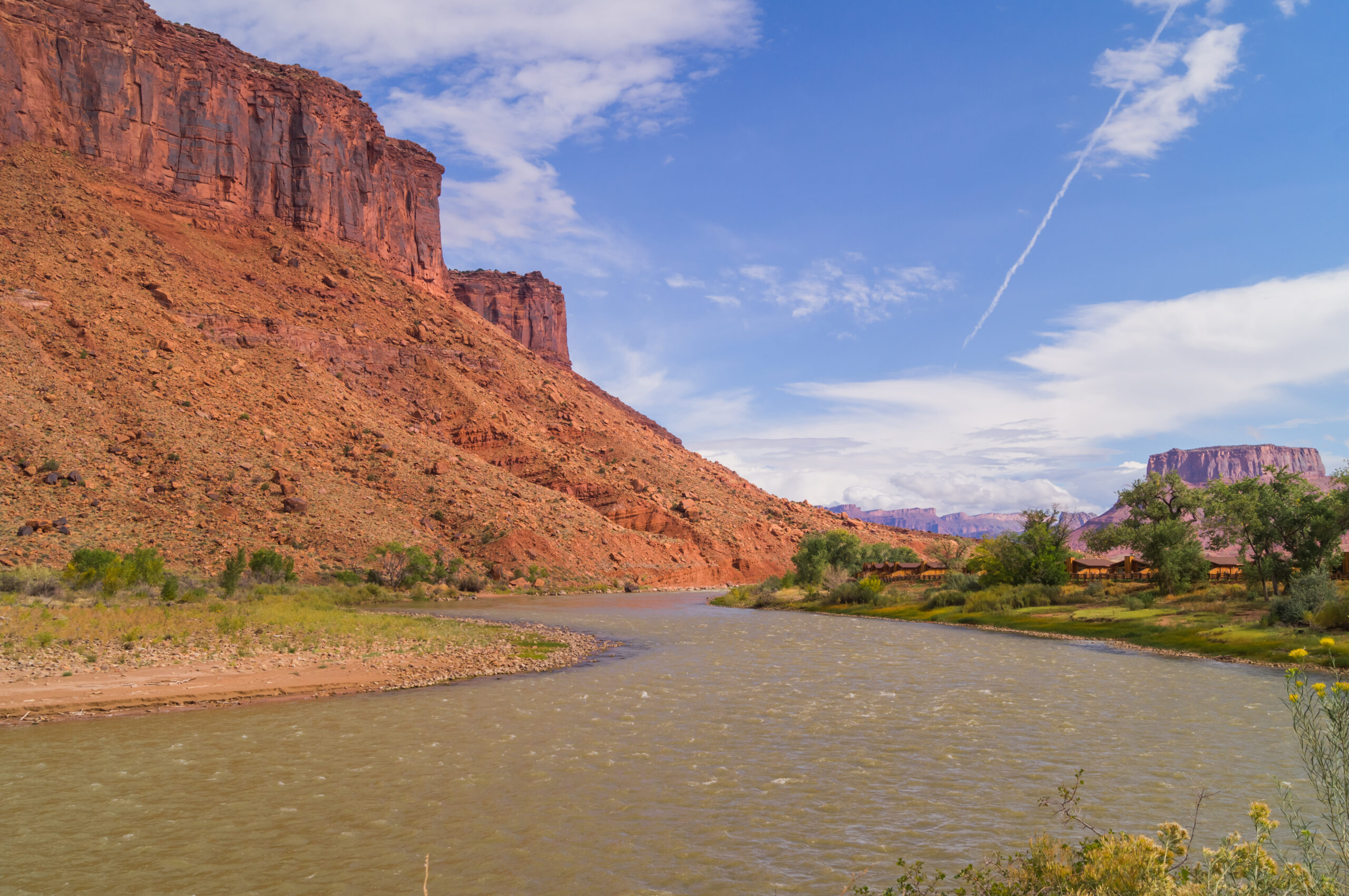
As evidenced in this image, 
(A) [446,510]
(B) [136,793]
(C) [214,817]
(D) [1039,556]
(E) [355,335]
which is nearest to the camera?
(C) [214,817]

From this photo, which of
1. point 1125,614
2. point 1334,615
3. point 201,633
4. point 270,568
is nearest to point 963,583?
point 1125,614

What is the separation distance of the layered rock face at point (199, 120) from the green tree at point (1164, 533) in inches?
3644

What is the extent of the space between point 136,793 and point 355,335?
265 ft

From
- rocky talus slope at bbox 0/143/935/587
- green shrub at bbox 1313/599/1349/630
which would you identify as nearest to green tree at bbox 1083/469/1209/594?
green shrub at bbox 1313/599/1349/630

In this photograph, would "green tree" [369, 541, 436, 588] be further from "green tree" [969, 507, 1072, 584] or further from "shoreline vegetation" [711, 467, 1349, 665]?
"green tree" [969, 507, 1072, 584]

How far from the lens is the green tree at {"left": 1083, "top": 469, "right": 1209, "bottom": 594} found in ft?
139

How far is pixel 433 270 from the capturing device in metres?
115

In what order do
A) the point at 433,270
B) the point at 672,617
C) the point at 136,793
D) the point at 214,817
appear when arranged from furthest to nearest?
1. the point at 433,270
2. the point at 672,617
3. the point at 136,793
4. the point at 214,817

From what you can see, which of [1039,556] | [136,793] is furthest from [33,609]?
[1039,556]

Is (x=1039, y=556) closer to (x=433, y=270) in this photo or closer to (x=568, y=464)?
(x=568, y=464)

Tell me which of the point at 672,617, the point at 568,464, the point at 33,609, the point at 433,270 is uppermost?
the point at 433,270

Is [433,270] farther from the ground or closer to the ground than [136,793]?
farther from the ground

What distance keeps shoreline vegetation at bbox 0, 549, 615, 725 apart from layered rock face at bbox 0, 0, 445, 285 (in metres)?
61.1

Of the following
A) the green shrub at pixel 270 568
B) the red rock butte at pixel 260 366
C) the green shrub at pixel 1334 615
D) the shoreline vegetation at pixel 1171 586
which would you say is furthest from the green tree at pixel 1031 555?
the green shrub at pixel 270 568
